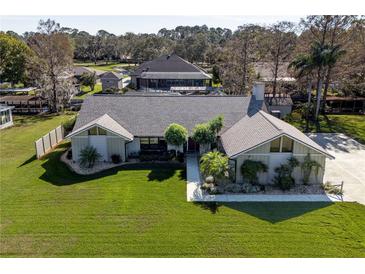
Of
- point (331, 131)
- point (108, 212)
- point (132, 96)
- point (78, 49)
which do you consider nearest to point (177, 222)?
point (108, 212)

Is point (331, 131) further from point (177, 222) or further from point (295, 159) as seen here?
point (177, 222)

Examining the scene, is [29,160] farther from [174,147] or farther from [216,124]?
[216,124]

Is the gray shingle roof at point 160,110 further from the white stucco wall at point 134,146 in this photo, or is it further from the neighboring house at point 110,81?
the neighboring house at point 110,81

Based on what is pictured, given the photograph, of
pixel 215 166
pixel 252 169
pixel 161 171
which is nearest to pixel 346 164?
pixel 252 169

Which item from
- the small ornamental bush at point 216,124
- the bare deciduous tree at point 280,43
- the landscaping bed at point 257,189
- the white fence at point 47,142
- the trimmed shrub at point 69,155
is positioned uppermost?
the bare deciduous tree at point 280,43

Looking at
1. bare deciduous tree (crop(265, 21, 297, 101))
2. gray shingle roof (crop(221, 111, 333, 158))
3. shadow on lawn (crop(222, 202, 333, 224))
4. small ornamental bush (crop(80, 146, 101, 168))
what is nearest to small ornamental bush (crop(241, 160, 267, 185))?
gray shingle roof (crop(221, 111, 333, 158))

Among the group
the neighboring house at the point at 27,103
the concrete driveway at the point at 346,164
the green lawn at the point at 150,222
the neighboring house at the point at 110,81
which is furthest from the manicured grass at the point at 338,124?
Answer: the neighboring house at the point at 27,103

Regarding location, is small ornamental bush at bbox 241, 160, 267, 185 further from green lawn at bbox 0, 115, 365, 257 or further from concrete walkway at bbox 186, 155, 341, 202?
green lawn at bbox 0, 115, 365, 257
